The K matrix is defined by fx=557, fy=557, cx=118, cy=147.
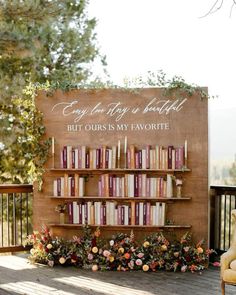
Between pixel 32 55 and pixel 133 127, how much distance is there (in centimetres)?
317

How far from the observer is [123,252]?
22.9ft

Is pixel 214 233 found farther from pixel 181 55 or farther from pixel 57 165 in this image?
pixel 181 55

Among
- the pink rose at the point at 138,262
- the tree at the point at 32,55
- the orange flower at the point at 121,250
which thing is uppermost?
the tree at the point at 32,55

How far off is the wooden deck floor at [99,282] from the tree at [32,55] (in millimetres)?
2872

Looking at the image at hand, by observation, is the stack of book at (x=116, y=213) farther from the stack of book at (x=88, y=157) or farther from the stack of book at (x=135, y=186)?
the stack of book at (x=88, y=157)

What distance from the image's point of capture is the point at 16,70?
1227 cm

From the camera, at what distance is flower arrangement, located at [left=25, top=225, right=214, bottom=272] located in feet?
22.7

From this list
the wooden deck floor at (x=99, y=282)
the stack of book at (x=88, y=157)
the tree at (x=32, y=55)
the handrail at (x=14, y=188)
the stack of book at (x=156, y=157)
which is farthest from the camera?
the tree at (x=32, y=55)

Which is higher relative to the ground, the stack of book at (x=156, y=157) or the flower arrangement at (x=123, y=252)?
the stack of book at (x=156, y=157)

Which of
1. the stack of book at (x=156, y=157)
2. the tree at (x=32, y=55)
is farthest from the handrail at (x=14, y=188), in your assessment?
the stack of book at (x=156, y=157)

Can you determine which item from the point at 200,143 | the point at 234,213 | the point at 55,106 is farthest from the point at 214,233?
the point at 55,106

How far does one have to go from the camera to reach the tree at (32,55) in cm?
888

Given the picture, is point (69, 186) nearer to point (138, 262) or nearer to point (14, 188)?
point (14, 188)

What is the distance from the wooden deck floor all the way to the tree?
2.87 m
